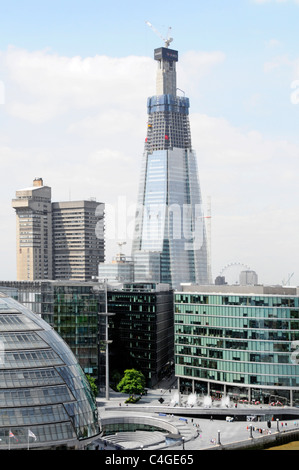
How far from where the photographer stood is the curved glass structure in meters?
68.1

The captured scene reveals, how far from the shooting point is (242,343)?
391 feet

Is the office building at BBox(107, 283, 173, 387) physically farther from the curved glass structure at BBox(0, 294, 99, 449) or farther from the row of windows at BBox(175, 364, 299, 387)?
the curved glass structure at BBox(0, 294, 99, 449)

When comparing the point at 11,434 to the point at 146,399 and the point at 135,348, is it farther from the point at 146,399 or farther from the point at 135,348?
the point at 135,348

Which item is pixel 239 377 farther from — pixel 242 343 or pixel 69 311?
pixel 69 311

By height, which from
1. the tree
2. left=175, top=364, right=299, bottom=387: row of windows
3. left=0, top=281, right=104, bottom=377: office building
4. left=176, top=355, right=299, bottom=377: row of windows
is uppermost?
left=0, top=281, right=104, bottom=377: office building

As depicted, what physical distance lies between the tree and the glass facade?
8.04m

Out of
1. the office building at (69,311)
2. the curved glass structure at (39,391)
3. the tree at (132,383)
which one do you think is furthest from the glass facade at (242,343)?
the curved glass structure at (39,391)

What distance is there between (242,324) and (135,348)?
30.4m

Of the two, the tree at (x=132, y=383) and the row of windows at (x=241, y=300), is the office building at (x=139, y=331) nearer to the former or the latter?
the tree at (x=132, y=383)

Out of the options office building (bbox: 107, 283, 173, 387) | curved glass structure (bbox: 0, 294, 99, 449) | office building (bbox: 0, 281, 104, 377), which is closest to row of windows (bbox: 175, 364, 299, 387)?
office building (bbox: 107, 283, 173, 387)

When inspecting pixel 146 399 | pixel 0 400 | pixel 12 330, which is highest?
pixel 12 330

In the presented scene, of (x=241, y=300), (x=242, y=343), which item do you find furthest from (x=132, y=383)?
(x=241, y=300)
